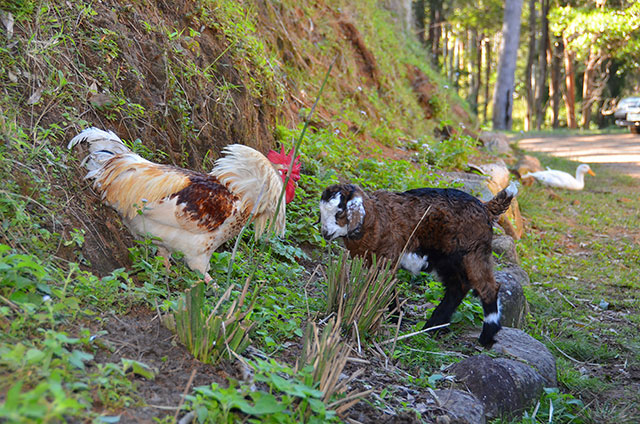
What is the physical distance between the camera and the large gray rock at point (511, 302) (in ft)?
17.4

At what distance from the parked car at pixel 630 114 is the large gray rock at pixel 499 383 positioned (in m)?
23.4

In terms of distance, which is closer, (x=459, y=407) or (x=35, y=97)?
(x=459, y=407)

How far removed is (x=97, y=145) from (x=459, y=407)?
125 inches

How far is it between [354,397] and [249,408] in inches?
25.7

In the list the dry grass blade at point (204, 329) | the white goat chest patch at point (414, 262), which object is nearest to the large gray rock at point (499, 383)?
the white goat chest patch at point (414, 262)

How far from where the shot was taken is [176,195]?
4172 mm

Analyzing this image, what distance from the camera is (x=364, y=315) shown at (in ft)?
13.6

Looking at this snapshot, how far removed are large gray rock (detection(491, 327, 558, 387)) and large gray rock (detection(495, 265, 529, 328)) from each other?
1.21 ft

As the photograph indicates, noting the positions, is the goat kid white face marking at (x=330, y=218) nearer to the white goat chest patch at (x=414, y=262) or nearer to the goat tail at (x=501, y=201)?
the white goat chest patch at (x=414, y=262)

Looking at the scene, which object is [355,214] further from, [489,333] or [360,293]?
[489,333]

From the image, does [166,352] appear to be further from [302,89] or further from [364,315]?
[302,89]

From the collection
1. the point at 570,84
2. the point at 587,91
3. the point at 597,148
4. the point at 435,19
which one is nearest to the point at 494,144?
the point at 597,148

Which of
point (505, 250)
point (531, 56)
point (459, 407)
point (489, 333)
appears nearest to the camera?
point (459, 407)

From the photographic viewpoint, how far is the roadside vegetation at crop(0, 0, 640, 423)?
9.14 feet
